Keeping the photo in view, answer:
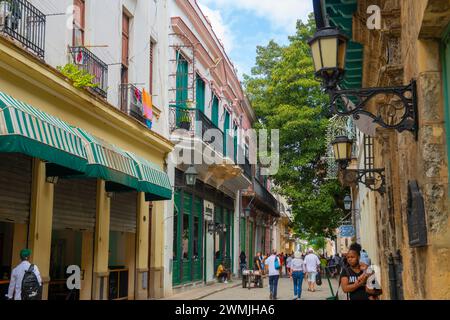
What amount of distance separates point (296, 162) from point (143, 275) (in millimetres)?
15518

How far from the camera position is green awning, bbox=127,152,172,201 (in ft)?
46.7

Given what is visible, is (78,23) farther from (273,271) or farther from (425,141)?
(425,141)

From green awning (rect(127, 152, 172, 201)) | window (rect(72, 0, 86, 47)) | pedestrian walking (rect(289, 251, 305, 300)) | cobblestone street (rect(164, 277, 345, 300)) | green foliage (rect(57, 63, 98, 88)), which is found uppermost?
window (rect(72, 0, 86, 47))

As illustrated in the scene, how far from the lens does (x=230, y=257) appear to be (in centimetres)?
2989

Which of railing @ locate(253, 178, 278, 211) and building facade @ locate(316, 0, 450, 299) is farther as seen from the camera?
railing @ locate(253, 178, 278, 211)

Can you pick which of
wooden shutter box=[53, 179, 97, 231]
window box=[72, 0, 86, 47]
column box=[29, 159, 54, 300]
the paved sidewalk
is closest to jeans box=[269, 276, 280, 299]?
the paved sidewalk

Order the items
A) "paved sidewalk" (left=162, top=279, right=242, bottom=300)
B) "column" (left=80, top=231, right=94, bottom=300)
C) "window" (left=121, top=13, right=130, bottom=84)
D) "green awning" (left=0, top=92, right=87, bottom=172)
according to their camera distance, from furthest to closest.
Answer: "paved sidewalk" (left=162, top=279, right=242, bottom=300), "window" (left=121, top=13, right=130, bottom=84), "column" (left=80, top=231, right=94, bottom=300), "green awning" (left=0, top=92, right=87, bottom=172)

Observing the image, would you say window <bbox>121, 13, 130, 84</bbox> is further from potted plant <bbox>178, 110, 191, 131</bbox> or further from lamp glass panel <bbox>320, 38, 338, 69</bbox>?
lamp glass panel <bbox>320, 38, 338, 69</bbox>

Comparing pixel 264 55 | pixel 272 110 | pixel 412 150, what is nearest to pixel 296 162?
pixel 272 110

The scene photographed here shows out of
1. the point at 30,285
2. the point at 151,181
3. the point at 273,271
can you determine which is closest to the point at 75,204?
the point at 151,181

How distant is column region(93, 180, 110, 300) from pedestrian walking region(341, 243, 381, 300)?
8206 mm

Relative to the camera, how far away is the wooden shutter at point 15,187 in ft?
33.7

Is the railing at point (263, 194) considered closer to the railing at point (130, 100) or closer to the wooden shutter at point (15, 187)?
the railing at point (130, 100)

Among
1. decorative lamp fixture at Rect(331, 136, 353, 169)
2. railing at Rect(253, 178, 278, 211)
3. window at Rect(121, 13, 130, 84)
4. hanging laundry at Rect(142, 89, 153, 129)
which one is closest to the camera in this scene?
decorative lamp fixture at Rect(331, 136, 353, 169)
